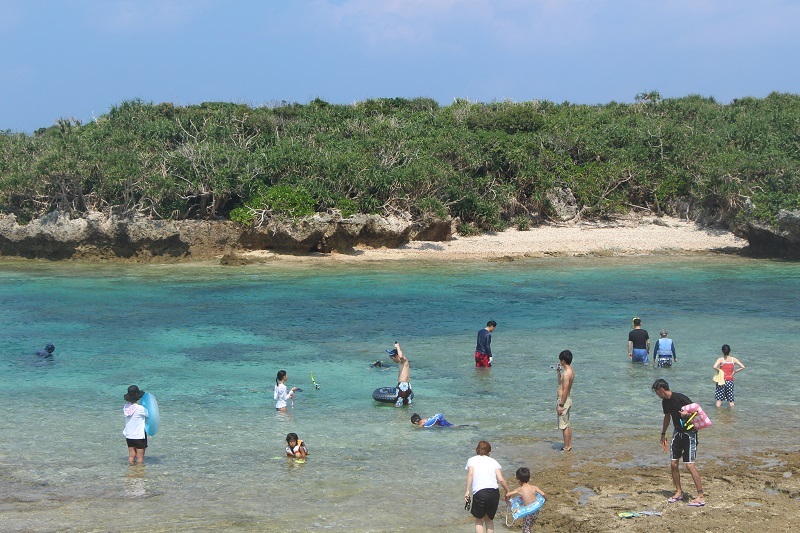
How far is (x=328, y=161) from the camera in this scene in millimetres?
37906

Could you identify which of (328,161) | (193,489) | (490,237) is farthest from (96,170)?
(193,489)

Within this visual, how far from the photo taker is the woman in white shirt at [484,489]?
959cm

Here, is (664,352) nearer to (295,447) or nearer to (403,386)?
(403,386)

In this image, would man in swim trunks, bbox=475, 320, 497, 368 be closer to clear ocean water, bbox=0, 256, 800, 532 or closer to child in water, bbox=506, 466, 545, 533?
clear ocean water, bbox=0, 256, 800, 532

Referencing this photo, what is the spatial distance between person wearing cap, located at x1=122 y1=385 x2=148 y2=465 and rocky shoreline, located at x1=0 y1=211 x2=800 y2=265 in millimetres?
22311

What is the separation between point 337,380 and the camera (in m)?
18.5

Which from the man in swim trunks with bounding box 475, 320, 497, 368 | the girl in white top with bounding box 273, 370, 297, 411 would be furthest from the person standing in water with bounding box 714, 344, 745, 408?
the girl in white top with bounding box 273, 370, 297, 411

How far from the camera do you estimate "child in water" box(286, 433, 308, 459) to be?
43.2 ft

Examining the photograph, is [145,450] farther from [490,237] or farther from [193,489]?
[490,237]

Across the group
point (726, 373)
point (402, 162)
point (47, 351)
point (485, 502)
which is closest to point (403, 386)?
point (726, 373)

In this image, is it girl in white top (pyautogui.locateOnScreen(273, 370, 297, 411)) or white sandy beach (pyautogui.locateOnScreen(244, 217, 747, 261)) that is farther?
white sandy beach (pyautogui.locateOnScreen(244, 217, 747, 261))

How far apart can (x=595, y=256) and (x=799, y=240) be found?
8038 millimetres

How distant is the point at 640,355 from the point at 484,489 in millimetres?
10517

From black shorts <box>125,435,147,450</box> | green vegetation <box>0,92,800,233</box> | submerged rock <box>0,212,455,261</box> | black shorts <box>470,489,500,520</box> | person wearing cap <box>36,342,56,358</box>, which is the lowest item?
black shorts <box>125,435,147,450</box>
